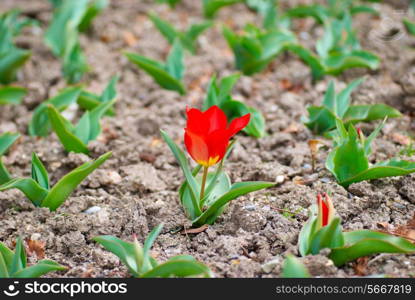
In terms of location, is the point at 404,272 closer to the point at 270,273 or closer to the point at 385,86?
the point at 270,273

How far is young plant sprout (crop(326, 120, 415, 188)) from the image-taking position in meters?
2.69

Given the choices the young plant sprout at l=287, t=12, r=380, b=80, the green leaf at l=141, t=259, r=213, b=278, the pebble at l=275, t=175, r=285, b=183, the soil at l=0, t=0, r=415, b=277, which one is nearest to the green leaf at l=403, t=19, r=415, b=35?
the soil at l=0, t=0, r=415, b=277

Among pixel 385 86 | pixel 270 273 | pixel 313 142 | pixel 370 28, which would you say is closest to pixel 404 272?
pixel 270 273

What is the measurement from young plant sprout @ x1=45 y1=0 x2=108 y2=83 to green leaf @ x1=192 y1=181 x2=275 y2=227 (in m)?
1.51

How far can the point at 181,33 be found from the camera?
405 centimetres

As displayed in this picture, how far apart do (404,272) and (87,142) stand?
1558 millimetres

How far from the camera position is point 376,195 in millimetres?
2723

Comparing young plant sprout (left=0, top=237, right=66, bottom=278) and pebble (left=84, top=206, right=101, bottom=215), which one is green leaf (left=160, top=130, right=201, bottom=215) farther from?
Result: young plant sprout (left=0, top=237, right=66, bottom=278)

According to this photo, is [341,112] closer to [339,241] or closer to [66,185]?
[339,241]

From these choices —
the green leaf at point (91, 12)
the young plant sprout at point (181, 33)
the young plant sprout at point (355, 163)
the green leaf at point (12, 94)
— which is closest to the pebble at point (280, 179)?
the young plant sprout at point (355, 163)

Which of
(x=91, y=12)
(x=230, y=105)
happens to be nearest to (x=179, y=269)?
(x=230, y=105)

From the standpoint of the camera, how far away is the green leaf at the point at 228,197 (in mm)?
2477

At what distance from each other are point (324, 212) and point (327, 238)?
9 cm

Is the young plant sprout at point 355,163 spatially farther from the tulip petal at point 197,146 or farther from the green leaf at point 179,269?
the green leaf at point 179,269
